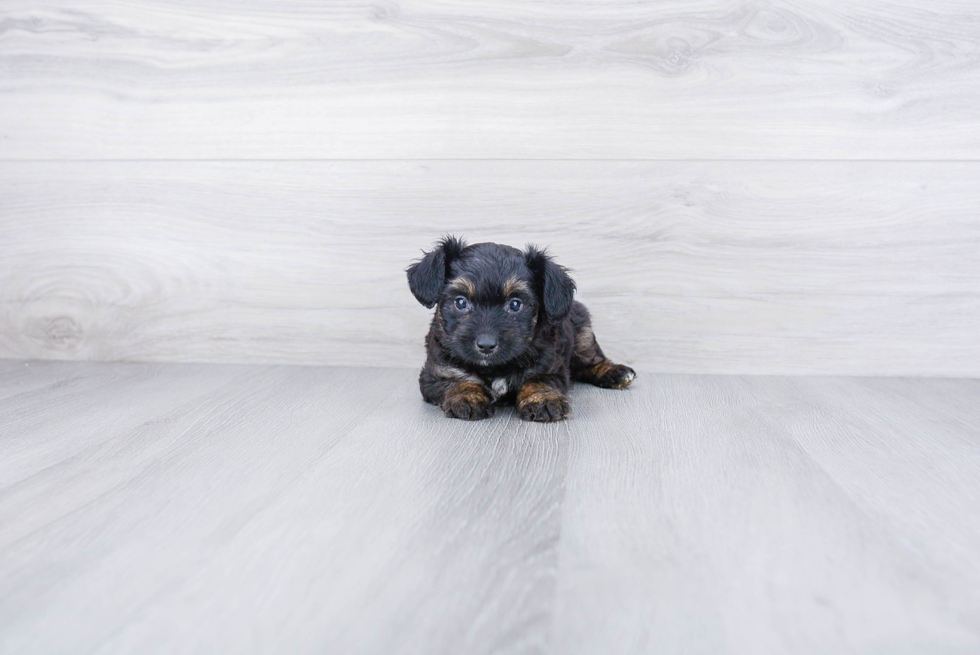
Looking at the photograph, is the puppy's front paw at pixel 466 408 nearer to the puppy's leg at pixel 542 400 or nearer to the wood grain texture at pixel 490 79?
the puppy's leg at pixel 542 400

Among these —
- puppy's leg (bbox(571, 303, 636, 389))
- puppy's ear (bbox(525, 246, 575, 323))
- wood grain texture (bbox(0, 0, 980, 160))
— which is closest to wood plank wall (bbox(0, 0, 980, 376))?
wood grain texture (bbox(0, 0, 980, 160))

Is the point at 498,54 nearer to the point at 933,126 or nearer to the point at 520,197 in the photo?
the point at 520,197

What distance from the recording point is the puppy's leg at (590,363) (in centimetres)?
249

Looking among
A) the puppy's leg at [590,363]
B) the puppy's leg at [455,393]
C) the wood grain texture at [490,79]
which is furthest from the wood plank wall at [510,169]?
the puppy's leg at [455,393]

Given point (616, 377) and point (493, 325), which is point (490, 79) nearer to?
point (493, 325)

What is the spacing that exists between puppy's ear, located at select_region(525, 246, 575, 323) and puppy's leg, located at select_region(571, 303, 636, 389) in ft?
1.20

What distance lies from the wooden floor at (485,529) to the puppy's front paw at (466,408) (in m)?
0.04

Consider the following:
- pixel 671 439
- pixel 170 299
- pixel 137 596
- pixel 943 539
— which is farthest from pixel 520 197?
pixel 137 596

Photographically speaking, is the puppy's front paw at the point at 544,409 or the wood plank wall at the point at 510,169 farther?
the wood plank wall at the point at 510,169

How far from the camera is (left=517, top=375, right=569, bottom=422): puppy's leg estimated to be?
200 cm

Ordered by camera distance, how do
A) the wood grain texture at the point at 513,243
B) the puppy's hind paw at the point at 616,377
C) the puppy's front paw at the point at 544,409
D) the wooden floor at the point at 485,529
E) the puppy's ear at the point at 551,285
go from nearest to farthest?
the wooden floor at the point at 485,529 → the puppy's front paw at the point at 544,409 → the puppy's ear at the point at 551,285 → the puppy's hind paw at the point at 616,377 → the wood grain texture at the point at 513,243

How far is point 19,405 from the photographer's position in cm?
211

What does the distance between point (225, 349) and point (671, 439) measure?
185cm

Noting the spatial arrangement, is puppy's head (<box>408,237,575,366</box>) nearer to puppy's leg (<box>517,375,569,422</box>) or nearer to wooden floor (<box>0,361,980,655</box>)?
puppy's leg (<box>517,375,569,422</box>)
